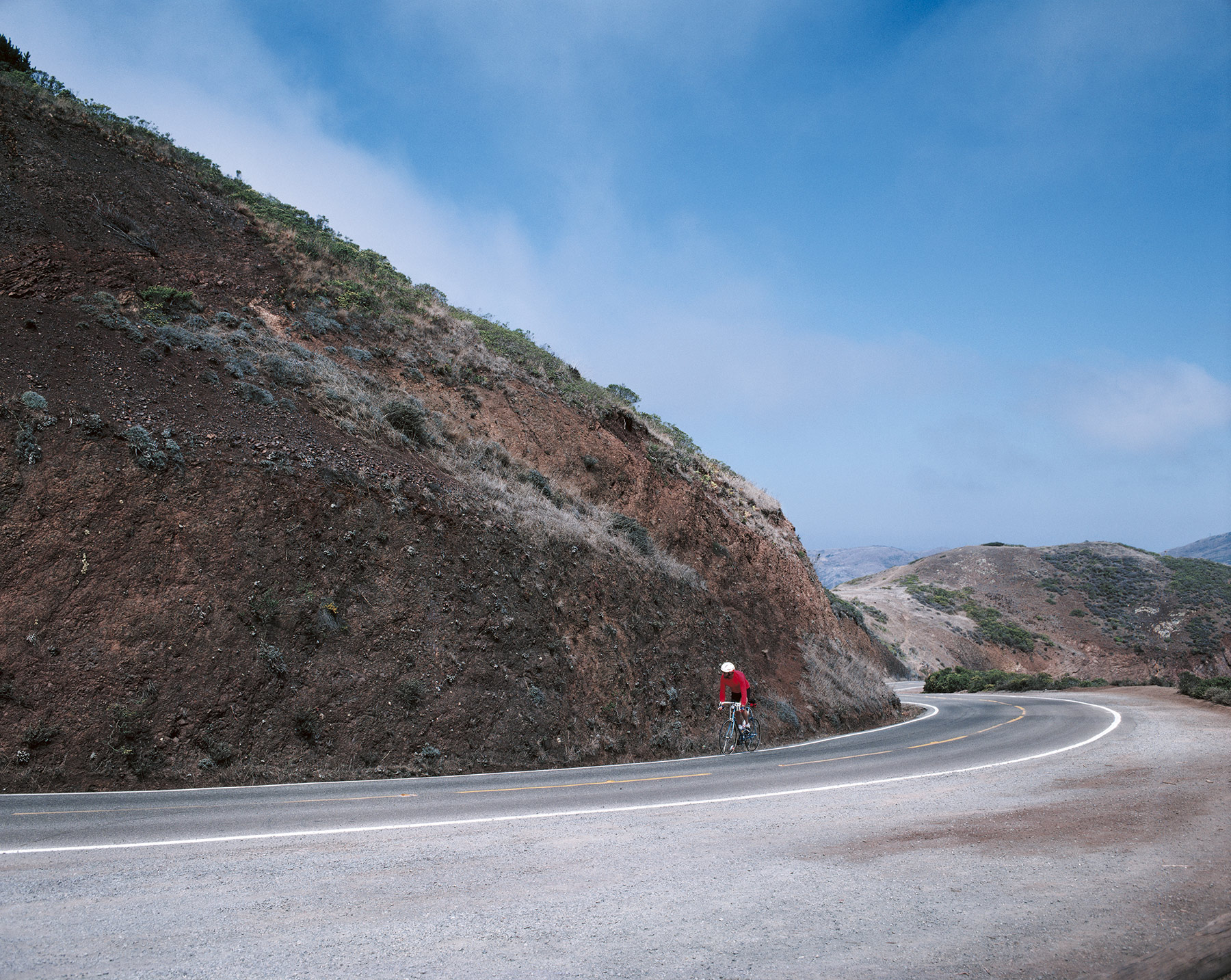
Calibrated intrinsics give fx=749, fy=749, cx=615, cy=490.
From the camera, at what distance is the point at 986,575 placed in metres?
73.8

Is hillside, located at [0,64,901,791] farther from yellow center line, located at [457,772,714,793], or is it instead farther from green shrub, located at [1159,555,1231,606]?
green shrub, located at [1159,555,1231,606]

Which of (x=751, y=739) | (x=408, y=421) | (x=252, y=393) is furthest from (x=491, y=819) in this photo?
(x=408, y=421)

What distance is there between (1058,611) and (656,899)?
Result: 233ft

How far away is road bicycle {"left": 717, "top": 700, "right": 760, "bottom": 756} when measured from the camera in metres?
14.2

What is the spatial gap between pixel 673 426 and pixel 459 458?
15957 mm

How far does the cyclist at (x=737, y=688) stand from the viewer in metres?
13.9

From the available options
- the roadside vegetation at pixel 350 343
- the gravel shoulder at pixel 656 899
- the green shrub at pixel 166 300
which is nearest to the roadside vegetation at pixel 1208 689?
the roadside vegetation at pixel 350 343

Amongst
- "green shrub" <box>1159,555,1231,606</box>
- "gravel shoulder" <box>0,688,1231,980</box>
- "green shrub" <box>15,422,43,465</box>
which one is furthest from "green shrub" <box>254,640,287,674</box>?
"green shrub" <box>1159,555,1231,606</box>

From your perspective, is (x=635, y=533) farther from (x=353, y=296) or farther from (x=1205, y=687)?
(x=1205, y=687)

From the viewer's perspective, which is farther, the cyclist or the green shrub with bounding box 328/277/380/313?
the green shrub with bounding box 328/277/380/313

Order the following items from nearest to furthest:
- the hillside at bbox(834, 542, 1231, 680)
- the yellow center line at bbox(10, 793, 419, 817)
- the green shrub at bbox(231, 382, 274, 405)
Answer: the yellow center line at bbox(10, 793, 419, 817)
the green shrub at bbox(231, 382, 274, 405)
the hillside at bbox(834, 542, 1231, 680)

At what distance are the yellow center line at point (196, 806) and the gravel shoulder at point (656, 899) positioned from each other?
7.13 ft

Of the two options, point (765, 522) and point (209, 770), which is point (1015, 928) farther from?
point (765, 522)

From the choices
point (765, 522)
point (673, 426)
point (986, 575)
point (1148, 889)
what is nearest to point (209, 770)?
point (1148, 889)
